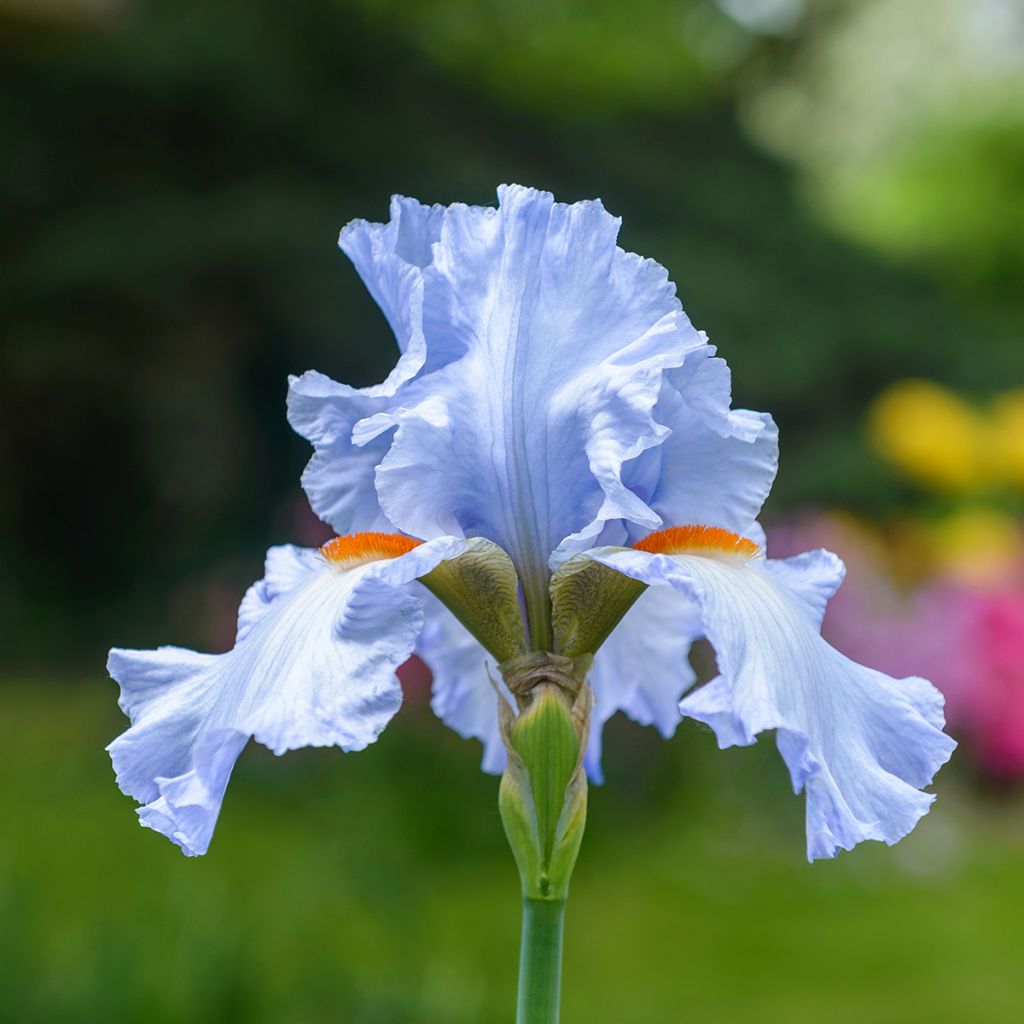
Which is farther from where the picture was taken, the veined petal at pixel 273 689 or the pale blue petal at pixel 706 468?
the pale blue petal at pixel 706 468

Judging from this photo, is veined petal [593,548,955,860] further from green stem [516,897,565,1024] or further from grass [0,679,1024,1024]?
grass [0,679,1024,1024]

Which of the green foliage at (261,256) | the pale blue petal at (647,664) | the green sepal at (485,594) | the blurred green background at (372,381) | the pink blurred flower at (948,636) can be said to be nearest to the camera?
the green sepal at (485,594)

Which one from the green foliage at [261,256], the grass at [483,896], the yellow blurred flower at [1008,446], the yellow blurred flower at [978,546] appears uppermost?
the green foliage at [261,256]

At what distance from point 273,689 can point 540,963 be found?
19 centimetres

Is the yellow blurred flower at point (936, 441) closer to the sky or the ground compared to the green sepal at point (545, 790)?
closer to the sky

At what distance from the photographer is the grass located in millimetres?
2098

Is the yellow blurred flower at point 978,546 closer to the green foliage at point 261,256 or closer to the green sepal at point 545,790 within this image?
the green foliage at point 261,256

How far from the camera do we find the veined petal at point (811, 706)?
0.68m

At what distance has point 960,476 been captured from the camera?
646cm

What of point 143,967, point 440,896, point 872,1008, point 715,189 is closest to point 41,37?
point 440,896

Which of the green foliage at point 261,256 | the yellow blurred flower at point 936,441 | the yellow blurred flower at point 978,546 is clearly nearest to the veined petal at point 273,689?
the yellow blurred flower at point 978,546

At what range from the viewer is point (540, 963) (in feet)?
2.31

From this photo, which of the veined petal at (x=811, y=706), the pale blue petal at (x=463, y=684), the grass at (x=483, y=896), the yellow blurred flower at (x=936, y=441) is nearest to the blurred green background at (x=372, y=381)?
the grass at (x=483, y=896)

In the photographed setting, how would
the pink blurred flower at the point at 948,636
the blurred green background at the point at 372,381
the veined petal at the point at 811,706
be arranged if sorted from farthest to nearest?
the pink blurred flower at the point at 948,636 < the blurred green background at the point at 372,381 < the veined petal at the point at 811,706
